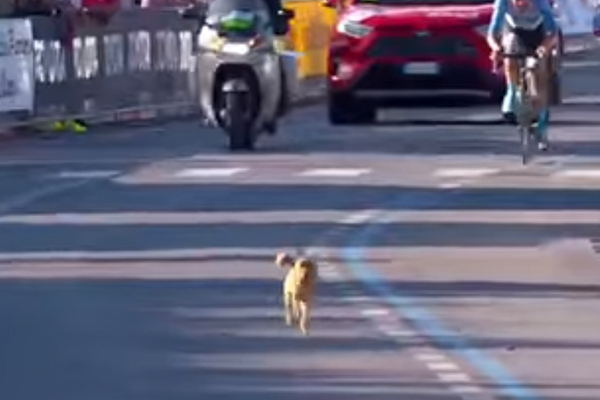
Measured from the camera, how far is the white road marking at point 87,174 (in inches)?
1015

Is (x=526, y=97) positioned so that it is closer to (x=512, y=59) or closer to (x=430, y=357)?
(x=512, y=59)

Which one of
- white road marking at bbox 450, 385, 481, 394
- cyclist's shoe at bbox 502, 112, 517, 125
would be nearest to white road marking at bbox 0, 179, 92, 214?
cyclist's shoe at bbox 502, 112, 517, 125

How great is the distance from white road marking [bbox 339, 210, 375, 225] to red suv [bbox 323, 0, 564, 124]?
9.16 metres

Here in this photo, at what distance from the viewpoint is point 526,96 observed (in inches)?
1045

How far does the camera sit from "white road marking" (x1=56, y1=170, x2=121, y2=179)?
2578 cm

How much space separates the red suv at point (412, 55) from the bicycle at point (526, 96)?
3925 millimetres

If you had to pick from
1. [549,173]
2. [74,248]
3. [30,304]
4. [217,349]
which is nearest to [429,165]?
[549,173]

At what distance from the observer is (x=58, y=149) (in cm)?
3008

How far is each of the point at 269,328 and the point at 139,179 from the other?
10.2 metres

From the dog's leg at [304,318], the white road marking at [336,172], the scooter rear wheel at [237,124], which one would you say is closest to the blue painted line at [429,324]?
the dog's leg at [304,318]

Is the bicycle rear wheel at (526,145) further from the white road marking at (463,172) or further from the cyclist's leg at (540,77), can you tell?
the white road marking at (463,172)

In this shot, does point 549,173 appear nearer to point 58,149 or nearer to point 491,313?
point 58,149

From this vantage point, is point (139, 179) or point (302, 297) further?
point (139, 179)

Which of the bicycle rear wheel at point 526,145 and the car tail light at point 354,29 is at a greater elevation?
the car tail light at point 354,29
